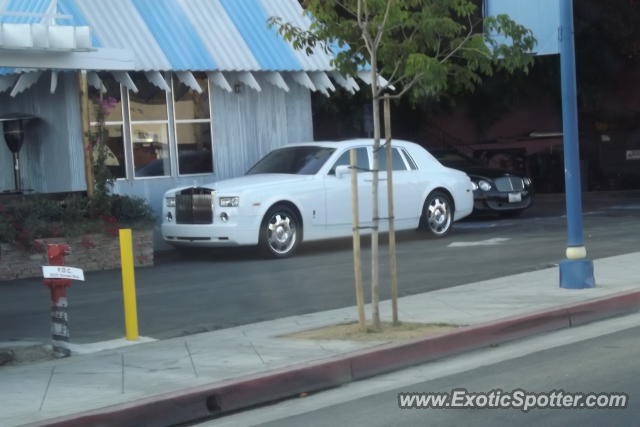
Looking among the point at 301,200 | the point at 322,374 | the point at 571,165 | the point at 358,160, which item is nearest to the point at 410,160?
the point at 358,160

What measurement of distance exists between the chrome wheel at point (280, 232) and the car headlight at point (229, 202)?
0.57 meters

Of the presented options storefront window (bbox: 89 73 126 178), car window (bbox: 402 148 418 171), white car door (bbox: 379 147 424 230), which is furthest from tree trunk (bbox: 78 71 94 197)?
car window (bbox: 402 148 418 171)

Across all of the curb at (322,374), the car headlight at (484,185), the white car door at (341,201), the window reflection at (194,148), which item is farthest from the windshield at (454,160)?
the curb at (322,374)

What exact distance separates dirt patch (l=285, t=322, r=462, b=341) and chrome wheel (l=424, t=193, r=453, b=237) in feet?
27.0

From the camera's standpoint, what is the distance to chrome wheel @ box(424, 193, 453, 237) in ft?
60.2

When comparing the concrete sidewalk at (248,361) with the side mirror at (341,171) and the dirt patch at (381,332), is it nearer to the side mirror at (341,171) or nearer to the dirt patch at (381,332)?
the dirt patch at (381,332)

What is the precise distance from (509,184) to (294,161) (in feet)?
21.4

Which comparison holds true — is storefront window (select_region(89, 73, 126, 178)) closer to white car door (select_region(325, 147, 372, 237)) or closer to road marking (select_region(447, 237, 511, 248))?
white car door (select_region(325, 147, 372, 237))

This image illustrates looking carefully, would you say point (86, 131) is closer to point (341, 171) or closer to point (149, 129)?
point (149, 129)

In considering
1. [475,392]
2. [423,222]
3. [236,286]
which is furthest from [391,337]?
[423,222]

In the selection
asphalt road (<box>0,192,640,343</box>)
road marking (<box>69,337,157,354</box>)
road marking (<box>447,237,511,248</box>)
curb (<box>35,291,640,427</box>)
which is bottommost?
curb (<box>35,291,640,427</box>)

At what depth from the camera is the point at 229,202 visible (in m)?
15.8

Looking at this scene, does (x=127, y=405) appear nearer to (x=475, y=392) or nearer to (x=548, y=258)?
(x=475, y=392)

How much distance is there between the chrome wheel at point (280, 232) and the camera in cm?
1611
